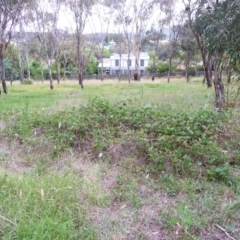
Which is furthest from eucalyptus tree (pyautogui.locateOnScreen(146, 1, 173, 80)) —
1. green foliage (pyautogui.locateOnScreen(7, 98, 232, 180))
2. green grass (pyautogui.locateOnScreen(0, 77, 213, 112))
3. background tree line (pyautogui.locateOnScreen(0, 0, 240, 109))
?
green foliage (pyautogui.locateOnScreen(7, 98, 232, 180))

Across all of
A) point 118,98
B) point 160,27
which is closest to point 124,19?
point 160,27

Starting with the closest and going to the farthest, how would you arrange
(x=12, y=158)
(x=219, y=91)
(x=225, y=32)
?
(x=225, y=32)
(x=12, y=158)
(x=219, y=91)

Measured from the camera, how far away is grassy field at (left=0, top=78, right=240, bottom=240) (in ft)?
6.24

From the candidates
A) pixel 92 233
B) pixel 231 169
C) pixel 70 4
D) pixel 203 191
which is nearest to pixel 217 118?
pixel 231 169

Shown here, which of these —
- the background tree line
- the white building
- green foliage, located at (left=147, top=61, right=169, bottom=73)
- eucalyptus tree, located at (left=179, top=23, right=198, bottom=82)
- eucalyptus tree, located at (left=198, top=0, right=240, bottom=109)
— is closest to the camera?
eucalyptus tree, located at (left=198, top=0, right=240, bottom=109)

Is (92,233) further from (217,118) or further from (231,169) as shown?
(217,118)

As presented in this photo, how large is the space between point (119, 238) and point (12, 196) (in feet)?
2.91

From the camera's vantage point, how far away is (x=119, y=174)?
2.75 m

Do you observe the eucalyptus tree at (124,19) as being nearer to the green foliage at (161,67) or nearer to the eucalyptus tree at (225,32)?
the green foliage at (161,67)

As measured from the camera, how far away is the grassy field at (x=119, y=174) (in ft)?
6.24

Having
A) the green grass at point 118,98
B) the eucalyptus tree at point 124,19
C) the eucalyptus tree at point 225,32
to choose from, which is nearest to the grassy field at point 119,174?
the eucalyptus tree at point 225,32

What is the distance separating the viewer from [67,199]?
6.94ft

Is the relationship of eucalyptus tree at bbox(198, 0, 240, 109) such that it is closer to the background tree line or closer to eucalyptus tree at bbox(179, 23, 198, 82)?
the background tree line

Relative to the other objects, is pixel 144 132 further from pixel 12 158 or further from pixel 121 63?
pixel 121 63
